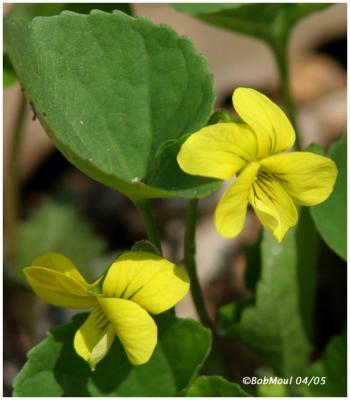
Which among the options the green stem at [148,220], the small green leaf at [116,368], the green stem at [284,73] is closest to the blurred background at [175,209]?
the green stem at [284,73]

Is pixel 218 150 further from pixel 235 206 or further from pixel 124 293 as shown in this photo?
pixel 124 293

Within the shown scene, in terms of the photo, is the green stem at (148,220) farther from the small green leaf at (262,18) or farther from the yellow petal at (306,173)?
the small green leaf at (262,18)

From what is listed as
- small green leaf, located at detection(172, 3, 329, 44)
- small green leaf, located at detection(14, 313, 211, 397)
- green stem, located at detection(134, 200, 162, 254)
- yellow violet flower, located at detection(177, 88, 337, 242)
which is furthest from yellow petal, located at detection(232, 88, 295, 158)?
small green leaf, located at detection(172, 3, 329, 44)

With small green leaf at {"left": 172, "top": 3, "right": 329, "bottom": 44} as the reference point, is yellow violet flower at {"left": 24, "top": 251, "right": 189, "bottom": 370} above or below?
below

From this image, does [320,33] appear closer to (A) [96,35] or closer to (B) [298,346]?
(B) [298,346]

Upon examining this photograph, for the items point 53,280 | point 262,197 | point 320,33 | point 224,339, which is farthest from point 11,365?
point 320,33

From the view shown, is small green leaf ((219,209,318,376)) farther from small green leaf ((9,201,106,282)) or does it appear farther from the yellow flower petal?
small green leaf ((9,201,106,282))
